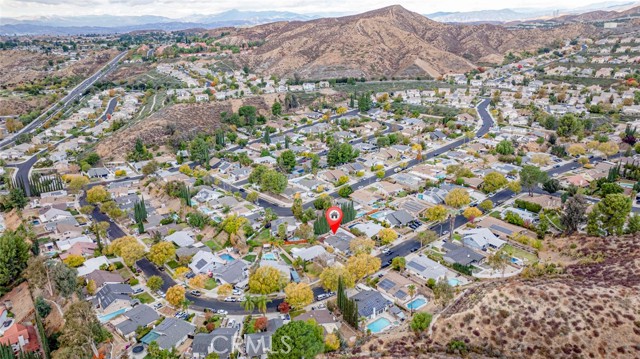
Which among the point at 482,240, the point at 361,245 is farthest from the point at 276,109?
the point at 482,240

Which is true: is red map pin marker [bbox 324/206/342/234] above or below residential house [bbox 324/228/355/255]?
above

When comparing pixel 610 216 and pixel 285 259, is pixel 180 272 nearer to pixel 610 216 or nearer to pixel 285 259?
pixel 285 259

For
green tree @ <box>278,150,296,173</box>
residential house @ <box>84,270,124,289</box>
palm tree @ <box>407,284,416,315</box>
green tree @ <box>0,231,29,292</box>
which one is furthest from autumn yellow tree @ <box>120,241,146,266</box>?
green tree @ <box>278,150,296,173</box>

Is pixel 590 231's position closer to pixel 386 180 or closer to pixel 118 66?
pixel 386 180

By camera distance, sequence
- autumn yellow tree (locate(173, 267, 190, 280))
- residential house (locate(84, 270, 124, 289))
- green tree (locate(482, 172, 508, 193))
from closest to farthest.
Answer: residential house (locate(84, 270, 124, 289)) < autumn yellow tree (locate(173, 267, 190, 280)) < green tree (locate(482, 172, 508, 193))

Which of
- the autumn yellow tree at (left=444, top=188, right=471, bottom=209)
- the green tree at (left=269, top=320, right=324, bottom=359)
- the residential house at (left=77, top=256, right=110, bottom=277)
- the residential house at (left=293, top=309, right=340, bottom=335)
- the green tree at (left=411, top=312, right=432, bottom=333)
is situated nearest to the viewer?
the green tree at (left=269, top=320, right=324, bottom=359)

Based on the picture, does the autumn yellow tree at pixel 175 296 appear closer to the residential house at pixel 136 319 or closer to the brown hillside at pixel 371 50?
the residential house at pixel 136 319

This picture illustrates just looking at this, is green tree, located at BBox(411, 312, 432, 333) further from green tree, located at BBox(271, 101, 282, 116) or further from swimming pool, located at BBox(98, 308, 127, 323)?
green tree, located at BBox(271, 101, 282, 116)
